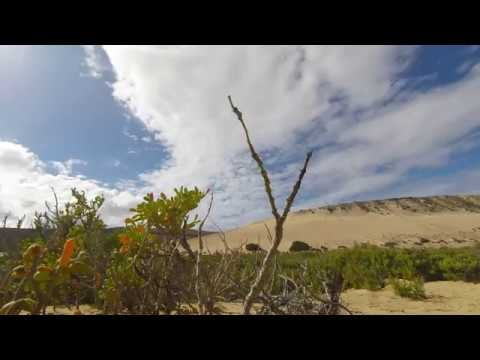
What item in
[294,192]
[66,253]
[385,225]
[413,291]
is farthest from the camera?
[385,225]

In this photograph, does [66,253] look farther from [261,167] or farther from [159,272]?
[261,167]

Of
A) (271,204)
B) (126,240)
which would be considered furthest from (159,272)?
(271,204)

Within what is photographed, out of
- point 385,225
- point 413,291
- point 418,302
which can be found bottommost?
point 418,302

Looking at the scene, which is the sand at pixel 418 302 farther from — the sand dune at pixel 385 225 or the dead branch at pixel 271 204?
the sand dune at pixel 385 225

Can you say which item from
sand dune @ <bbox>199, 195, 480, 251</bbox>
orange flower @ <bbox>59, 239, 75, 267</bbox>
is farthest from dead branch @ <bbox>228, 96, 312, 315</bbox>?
sand dune @ <bbox>199, 195, 480, 251</bbox>

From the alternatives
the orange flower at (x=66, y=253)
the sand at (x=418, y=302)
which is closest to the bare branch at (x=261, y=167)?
the orange flower at (x=66, y=253)

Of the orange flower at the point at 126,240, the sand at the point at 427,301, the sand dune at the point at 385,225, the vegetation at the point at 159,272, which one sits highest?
the sand dune at the point at 385,225

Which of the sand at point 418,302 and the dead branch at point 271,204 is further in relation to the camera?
the sand at point 418,302

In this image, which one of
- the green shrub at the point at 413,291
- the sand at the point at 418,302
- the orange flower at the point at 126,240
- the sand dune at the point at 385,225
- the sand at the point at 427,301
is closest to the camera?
the orange flower at the point at 126,240

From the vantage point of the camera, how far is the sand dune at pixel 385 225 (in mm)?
36703

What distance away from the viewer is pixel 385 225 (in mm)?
45500
